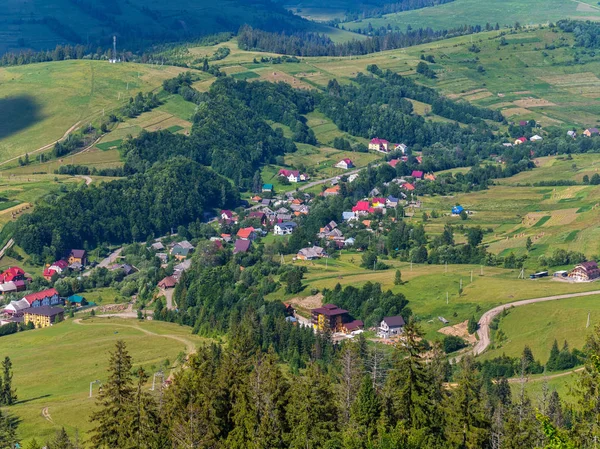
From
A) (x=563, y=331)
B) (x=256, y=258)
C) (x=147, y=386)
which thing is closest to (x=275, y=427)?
(x=147, y=386)

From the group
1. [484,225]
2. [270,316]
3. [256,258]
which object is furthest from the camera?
[484,225]

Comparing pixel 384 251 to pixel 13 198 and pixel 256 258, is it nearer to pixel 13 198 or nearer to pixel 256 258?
pixel 256 258

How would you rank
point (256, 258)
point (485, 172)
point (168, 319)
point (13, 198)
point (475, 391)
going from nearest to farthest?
point (475, 391) < point (168, 319) < point (256, 258) < point (13, 198) < point (485, 172)

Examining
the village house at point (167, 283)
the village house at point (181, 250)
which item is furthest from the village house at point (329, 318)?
the village house at point (181, 250)

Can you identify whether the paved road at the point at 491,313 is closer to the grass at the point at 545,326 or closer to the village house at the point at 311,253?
the grass at the point at 545,326

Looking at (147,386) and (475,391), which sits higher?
(475,391)

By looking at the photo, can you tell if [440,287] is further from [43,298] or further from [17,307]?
[17,307]
